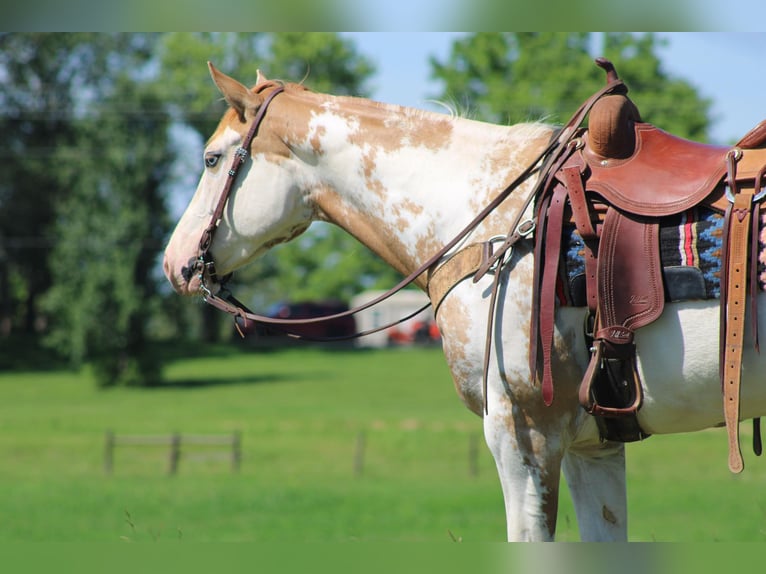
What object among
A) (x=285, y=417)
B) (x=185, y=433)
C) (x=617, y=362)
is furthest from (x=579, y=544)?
(x=285, y=417)

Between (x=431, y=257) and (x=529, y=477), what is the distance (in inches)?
41.2

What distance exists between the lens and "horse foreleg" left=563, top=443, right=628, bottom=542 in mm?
4395

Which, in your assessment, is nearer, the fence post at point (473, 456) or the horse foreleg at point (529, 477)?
the horse foreleg at point (529, 477)


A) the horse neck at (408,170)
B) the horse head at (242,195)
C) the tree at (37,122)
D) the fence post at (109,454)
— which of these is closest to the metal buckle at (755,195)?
the horse neck at (408,170)

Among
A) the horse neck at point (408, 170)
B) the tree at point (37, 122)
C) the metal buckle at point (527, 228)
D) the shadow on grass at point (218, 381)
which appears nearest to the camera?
the metal buckle at point (527, 228)

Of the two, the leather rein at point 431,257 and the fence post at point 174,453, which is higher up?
the leather rein at point 431,257

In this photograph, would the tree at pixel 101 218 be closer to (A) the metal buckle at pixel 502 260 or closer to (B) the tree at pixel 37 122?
(B) the tree at pixel 37 122

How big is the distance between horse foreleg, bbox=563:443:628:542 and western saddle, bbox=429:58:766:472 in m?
0.28

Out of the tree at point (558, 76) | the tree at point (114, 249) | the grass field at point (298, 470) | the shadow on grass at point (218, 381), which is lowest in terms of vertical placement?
the shadow on grass at point (218, 381)

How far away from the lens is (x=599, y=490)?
4.42 metres

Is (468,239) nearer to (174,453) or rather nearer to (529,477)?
(529,477)

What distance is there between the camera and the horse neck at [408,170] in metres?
4.38

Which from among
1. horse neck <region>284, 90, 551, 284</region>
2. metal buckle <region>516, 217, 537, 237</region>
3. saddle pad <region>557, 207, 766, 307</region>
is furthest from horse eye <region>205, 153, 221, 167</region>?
saddle pad <region>557, 207, 766, 307</region>

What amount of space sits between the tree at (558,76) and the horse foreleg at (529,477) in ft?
165
